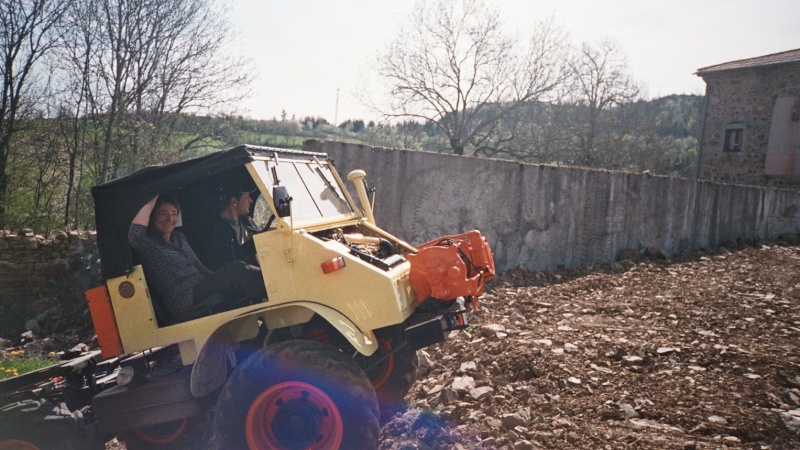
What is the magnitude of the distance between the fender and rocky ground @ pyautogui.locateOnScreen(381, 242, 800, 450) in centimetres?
114

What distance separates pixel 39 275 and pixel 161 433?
6.11m

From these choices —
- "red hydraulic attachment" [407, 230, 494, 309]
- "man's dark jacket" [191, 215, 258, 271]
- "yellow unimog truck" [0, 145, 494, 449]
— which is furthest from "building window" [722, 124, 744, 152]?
"man's dark jacket" [191, 215, 258, 271]

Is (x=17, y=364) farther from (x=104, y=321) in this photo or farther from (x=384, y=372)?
(x=384, y=372)

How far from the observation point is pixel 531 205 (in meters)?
10.9

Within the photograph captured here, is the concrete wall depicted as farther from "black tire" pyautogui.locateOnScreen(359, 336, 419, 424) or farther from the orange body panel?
the orange body panel

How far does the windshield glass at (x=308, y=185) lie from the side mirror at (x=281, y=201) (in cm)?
38

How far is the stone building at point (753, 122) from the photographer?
24125mm

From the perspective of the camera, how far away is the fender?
3887 millimetres

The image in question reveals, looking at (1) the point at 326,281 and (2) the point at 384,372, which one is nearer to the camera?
(1) the point at 326,281

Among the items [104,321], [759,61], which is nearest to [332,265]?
[104,321]

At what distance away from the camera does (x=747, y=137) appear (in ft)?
83.3

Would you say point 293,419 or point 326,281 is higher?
point 326,281

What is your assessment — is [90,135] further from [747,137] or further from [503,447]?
[747,137]

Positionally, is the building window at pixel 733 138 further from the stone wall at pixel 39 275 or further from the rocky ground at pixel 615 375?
the stone wall at pixel 39 275
